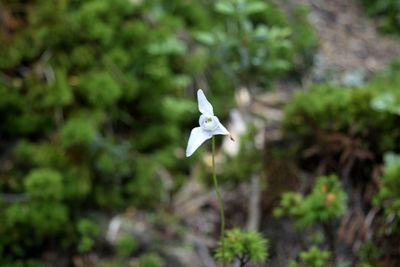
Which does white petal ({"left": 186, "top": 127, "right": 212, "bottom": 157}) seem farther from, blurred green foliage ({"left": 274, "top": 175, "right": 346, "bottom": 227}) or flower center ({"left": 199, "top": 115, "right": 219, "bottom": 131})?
blurred green foliage ({"left": 274, "top": 175, "right": 346, "bottom": 227})

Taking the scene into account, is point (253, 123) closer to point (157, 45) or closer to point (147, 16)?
point (157, 45)

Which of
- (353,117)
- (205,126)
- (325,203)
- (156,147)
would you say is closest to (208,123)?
(205,126)

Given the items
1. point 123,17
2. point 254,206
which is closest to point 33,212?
point 254,206

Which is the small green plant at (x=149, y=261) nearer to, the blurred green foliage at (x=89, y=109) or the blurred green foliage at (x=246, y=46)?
the blurred green foliage at (x=89, y=109)

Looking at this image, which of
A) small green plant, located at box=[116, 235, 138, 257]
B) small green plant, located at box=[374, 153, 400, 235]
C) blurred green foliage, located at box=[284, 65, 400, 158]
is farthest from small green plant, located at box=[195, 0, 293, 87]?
small green plant, located at box=[116, 235, 138, 257]

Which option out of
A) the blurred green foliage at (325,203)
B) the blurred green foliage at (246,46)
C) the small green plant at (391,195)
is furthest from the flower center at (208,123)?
the blurred green foliage at (246,46)

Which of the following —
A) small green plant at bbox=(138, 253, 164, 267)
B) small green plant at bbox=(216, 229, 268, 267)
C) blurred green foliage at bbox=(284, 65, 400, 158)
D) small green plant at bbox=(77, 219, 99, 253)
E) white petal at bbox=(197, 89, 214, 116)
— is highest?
white petal at bbox=(197, 89, 214, 116)

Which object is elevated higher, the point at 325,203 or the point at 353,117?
the point at 325,203

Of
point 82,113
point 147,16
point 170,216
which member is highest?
point 147,16

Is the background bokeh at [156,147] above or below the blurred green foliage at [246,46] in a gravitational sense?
below

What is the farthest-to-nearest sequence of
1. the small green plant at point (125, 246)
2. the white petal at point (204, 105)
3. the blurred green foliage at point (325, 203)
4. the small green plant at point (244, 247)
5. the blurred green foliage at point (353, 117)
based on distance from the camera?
1. the blurred green foliage at point (353, 117)
2. the small green plant at point (125, 246)
3. the blurred green foliage at point (325, 203)
4. the small green plant at point (244, 247)
5. the white petal at point (204, 105)

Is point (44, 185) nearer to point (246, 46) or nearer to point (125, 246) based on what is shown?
point (125, 246)
